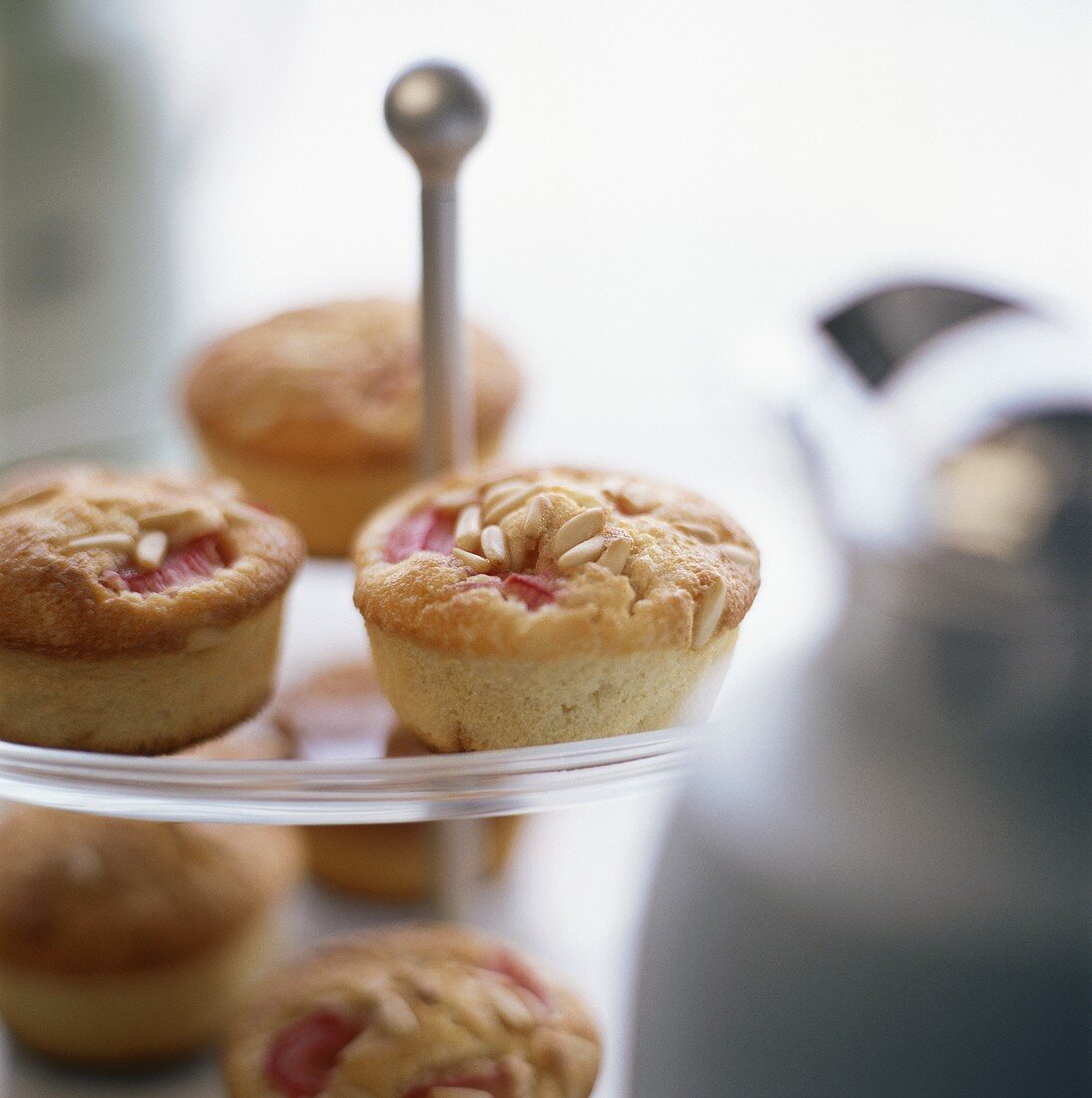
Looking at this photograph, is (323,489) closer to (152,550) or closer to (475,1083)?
(152,550)

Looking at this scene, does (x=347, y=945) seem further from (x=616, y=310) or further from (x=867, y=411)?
(x=616, y=310)

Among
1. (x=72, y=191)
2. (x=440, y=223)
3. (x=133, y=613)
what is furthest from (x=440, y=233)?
(x=72, y=191)

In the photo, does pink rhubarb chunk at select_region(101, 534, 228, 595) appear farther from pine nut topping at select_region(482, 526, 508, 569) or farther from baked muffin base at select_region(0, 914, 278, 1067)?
baked muffin base at select_region(0, 914, 278, 1067)

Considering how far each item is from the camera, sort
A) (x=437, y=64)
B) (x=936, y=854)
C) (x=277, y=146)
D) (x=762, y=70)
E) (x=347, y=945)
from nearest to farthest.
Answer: (x=936, y=854)
(x=437, y=64)
(x=347, y=945)
(x=762, y=70)
(x=277, y=146)

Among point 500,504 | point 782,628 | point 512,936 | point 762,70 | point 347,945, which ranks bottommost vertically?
point 512,936

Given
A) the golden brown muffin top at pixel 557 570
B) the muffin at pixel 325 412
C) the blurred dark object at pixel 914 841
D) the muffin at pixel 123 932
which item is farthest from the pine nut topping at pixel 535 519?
the muffin at pixel 123 932

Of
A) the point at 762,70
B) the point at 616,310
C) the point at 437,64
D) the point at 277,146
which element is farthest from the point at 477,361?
the point at 277,146
